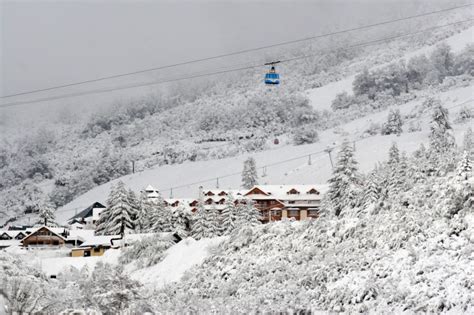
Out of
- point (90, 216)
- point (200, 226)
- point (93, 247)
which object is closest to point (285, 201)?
point (93, 247)

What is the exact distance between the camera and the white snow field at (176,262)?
58344 millimetres

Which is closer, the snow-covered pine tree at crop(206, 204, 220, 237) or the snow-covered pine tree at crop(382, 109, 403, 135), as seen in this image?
the snow-covered pine tree at crop(206, 204, 220, 237)

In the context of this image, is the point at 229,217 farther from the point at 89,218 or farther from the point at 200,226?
the point at 89,218

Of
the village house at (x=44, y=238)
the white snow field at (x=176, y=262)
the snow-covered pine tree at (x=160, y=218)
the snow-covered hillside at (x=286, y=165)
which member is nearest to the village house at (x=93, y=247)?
the snow-covered pine tree at (x=160, y=218)

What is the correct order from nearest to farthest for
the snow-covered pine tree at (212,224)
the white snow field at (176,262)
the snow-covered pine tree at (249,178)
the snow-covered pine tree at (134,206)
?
the white snow field at (176,262)
the snow-covered pine tree at (212,224)
the snow-covered pine tree at (134,206)
the snow-covered pine tree at (249,178)

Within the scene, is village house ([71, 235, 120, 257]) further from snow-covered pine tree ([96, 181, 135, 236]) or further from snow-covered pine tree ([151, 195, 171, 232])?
snow-covered pine tree ([151, 195, 171, 232])

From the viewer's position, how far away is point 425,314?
3038cm

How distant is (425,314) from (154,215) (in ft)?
196

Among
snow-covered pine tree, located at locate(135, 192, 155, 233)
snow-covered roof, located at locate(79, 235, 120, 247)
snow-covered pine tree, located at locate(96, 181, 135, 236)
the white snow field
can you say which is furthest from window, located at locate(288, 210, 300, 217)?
the white snow field

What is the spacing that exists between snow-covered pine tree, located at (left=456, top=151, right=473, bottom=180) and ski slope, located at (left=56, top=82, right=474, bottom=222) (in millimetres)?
83036

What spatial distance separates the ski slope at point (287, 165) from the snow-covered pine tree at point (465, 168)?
8304 cm

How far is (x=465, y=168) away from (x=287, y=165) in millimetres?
112465

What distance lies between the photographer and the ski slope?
449 feet

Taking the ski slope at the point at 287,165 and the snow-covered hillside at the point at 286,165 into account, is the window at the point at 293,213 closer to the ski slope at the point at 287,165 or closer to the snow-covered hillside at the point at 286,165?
the ski slope at the point at 287,165
